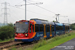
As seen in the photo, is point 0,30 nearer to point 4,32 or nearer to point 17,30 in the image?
point 4,32

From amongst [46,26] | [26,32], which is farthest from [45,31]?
[26,32]

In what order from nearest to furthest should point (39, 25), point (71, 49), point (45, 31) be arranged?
1. point (71, 49)
2. point (39, 25)
3. point (45, 31)

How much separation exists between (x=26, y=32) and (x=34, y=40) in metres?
1.86

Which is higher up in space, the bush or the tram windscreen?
the tram windscreen

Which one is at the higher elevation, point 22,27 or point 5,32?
point 22,27

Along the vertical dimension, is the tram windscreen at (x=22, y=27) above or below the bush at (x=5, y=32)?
above

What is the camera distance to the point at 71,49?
35.6 ft

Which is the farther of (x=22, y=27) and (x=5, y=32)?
(x=5, y=32)

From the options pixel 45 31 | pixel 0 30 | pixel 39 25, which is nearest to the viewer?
pixel 39 25

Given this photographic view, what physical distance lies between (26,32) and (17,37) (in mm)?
1411

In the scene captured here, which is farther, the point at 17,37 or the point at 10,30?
the point at 10,30

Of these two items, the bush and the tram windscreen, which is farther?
the bush

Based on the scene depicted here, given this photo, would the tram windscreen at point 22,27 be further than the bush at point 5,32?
No

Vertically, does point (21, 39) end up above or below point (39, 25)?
below
